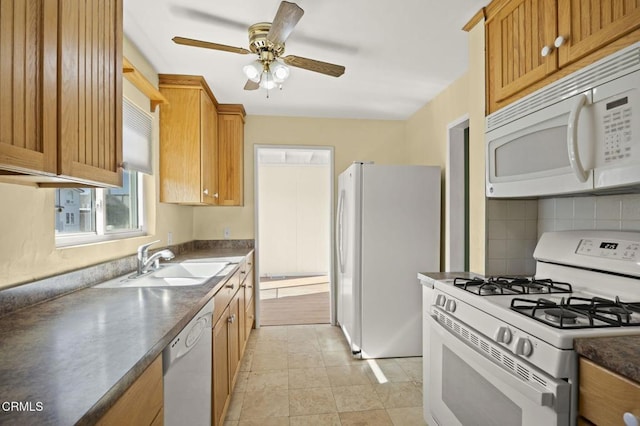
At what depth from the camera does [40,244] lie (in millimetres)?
1298

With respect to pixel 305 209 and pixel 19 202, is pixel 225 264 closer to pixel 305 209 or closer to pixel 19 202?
pixel 19 202

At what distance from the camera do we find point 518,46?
151 cm

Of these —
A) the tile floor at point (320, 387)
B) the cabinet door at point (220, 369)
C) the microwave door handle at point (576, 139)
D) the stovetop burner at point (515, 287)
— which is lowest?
the tile floor at point (320, 387)

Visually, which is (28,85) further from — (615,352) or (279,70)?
(615,352)

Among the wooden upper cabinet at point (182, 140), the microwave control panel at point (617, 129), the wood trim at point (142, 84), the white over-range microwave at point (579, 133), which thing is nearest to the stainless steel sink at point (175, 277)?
the wooden upper cabinet at point (182, 140)

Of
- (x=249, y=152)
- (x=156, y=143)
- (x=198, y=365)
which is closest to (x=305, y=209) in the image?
(x=249, y=152)

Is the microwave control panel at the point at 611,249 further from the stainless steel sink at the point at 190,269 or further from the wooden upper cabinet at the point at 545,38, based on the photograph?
the stainless steel sink at the point at 190,269

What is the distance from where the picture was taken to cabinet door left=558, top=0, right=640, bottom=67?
101 cm

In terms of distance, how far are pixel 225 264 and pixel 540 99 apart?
2.14 metres

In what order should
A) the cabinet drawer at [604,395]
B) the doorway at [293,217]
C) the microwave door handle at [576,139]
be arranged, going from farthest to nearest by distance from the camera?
the doorway at [293,217], the microwave door handle at [576,139], the cabinet drawer at [604,395]

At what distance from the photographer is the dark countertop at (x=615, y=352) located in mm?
730

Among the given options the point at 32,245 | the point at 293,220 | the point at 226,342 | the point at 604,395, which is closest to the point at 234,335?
the point at 226,342

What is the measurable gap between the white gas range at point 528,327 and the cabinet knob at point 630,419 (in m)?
0.15

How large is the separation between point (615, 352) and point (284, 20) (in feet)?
5.53
